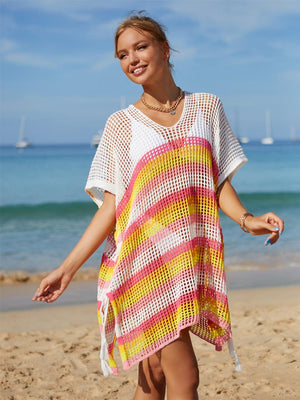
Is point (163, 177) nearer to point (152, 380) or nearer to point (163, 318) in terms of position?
point (163, 318)

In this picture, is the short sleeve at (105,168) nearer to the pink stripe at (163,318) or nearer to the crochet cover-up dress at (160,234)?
the crochet cover-up dress at (160,234)

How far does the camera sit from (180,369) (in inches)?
92.1

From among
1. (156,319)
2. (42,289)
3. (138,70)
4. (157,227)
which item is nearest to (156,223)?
(157,227)

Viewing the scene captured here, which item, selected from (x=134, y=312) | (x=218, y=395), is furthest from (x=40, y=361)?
(x=134, y=312)

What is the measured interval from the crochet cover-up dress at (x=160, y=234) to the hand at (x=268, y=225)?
16 centimetres

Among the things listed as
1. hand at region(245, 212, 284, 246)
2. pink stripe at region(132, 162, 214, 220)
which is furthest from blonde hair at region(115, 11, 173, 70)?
hand at region(245, 212, 284, 246)

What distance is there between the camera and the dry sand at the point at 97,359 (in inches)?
160

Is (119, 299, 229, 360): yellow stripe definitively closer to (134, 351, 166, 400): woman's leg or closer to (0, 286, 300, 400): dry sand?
(134, 351, 166, 400): woman's leg

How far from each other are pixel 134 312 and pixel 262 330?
3.25 meters

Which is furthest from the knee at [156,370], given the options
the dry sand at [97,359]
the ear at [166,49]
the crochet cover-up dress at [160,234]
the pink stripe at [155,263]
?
the dry sand at [97,359]

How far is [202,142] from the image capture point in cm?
240

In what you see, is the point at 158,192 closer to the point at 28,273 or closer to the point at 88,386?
the point at 88,386

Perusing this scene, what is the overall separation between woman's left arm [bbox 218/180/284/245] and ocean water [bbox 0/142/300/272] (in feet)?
21.2

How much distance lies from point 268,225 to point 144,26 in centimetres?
93
